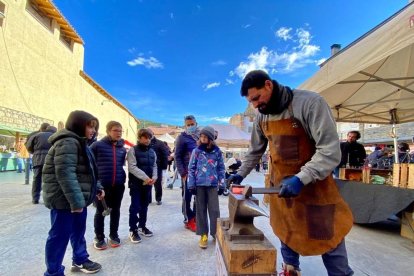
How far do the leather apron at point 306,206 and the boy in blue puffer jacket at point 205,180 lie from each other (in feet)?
5.62

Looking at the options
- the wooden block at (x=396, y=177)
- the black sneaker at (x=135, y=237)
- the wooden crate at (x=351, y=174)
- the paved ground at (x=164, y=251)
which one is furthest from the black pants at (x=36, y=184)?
the wooden block at (x=396, y=177)

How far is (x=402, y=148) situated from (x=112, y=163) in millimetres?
7623

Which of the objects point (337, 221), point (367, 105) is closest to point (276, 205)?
point (337, 221)

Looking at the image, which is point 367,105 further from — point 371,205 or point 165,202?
point 165,202

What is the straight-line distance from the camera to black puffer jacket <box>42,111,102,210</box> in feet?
7.03

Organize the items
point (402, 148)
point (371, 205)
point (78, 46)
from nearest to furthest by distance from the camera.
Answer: point (371, 205), point (402, 148), point (78, 46)

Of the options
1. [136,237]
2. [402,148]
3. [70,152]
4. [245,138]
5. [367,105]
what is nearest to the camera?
[70,152]

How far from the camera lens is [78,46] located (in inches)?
870

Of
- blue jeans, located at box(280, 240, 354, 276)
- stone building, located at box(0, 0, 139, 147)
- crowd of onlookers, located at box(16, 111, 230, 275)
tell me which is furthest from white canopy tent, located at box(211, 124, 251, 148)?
blue jeans, located at box(280, 240, 354, 276)

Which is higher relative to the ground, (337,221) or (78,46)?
(78,46)

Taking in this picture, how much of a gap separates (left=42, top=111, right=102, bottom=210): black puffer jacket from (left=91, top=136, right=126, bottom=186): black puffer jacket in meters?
0.77

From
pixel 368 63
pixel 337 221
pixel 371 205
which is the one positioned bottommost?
pixel 371 205

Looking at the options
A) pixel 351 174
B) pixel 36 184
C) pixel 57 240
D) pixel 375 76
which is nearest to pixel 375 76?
pixel 375 76

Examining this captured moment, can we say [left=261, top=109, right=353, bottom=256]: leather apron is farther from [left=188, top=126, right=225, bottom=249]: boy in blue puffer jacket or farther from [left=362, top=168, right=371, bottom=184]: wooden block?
[left=362, top=168, right=371, bottom=184]: wooden block
